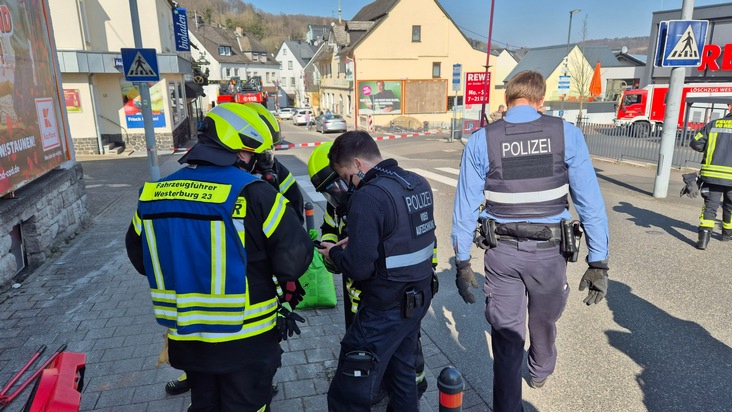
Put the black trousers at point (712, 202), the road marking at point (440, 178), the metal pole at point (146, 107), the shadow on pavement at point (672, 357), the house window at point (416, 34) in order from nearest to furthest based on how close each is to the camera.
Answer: the shadow on pavement at point (672, 357) < the black trousers at point (712, 202) < the metal pole at point (146, 107) < the road marking at point (440, 178) < the house window at point (416, 34)

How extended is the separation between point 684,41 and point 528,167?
845 centimetres

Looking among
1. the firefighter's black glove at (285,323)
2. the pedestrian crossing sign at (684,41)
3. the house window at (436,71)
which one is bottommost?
the firefighter's black glove at (285,323)

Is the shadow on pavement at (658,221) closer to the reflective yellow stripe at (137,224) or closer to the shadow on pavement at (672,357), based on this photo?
the shadow on pavement at (672,357)

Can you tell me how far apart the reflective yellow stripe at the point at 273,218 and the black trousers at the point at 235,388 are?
680 mm

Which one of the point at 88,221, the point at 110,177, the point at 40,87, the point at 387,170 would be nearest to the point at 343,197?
the point at 387,170

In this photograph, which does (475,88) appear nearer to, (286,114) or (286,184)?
(286,184)

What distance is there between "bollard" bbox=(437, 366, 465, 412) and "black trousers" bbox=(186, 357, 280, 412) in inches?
35.0

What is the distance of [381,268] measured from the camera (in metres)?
2.57

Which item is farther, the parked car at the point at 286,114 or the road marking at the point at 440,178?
the parked car at the point at 286,114

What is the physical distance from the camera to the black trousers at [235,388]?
233cm

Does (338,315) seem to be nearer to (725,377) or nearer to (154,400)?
(154,400)

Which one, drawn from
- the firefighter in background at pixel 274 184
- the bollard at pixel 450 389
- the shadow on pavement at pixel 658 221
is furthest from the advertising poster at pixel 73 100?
the bollard at pixel 450 389

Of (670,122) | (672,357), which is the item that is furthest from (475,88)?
(672,357)

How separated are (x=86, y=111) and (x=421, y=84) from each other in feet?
79.7
